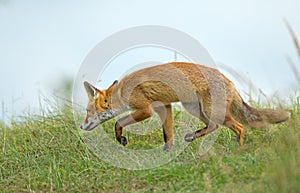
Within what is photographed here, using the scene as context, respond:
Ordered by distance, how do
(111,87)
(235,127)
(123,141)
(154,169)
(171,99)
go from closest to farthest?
(154,169), (235,127), (171,99), (123,141), (111,87)

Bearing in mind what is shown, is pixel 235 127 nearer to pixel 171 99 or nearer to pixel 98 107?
pixel 171 99

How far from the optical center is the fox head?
8766 millimetres

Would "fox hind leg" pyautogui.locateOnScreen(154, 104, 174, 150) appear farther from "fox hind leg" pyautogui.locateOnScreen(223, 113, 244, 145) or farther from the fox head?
"fox hind leg" pyautogui.locateOnScreen(223, 113, 244, 145)

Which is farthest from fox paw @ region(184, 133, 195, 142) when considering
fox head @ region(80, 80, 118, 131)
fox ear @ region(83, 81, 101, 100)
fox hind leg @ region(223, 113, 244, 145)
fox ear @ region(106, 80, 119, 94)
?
fox ear @ region(83, 81, 101, 100)

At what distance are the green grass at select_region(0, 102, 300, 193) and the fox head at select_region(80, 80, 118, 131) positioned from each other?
1.30ft

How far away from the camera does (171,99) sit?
859cm

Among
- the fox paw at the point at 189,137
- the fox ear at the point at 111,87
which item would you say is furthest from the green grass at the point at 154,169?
the fox ear at the point at 111,87

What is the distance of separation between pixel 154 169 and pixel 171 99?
149 centimetres

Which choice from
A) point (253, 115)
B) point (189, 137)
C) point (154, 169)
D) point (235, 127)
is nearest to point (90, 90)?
point (189, 137)

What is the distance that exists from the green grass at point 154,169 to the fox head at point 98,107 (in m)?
0.40

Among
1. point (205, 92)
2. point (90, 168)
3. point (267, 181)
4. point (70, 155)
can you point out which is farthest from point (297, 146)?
point (70, 155)

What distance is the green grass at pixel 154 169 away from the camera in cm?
633

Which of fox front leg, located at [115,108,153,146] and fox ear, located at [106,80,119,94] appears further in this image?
fox ear, located at [106,80,119,94]

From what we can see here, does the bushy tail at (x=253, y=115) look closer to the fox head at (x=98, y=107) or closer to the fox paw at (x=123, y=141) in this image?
the fox paw at (x=123, y=141)
